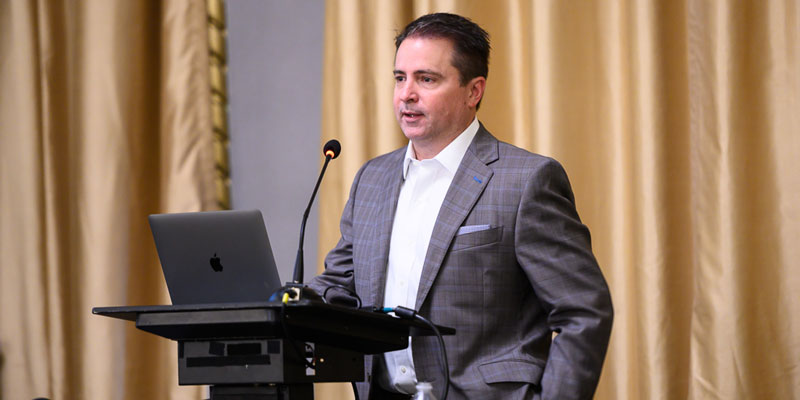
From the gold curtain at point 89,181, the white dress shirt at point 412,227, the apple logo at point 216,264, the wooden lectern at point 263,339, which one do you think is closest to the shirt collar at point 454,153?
the white dress shirt at point 412,227

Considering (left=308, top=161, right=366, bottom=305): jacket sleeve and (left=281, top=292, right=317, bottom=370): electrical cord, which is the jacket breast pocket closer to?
(left=308, top=161, right=366, bottom=305): jacket sleeve

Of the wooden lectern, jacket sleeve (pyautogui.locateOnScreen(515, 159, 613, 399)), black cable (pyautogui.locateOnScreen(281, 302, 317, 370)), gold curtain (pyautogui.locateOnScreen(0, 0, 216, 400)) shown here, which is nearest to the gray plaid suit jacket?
jacket sleeve (pyautogui.locateOnScreen(515, 159, 613, 399))

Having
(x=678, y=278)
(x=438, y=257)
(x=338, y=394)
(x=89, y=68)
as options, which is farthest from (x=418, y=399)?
(x=89, y=68)

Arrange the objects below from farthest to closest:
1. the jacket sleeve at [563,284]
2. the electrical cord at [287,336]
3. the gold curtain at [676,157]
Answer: the gold curtain at [676,157] → the jacket sleeve at [563,284] → the electrical cord at [287,336]

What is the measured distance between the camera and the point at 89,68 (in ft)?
11.5

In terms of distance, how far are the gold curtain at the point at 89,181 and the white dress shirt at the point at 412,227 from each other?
155 cm

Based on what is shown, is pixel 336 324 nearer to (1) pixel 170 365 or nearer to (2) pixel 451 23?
(2) pixel 451 23

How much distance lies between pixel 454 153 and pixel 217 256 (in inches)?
26.9

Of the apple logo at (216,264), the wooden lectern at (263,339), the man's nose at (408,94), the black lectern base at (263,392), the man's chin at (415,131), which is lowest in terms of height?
the black lectern base at (263,392)

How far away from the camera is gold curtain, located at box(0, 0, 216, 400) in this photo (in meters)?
3.40

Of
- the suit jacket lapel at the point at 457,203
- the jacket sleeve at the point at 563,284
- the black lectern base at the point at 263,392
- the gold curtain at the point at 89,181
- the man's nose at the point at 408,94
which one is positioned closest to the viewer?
the black lectern base at the point at 263,392

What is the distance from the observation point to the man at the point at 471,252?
6.11ft

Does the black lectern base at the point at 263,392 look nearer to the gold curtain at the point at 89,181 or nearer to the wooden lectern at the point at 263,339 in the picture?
the wooden lectern at the point at 263,339

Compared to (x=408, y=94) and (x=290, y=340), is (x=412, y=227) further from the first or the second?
(x=290, y=340)
